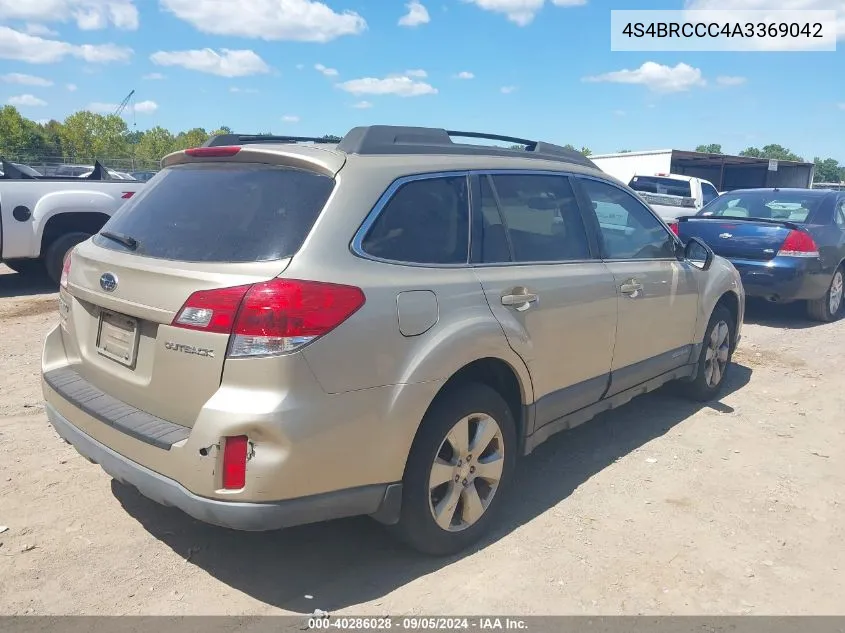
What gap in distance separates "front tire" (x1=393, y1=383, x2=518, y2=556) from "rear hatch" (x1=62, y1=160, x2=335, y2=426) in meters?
0.93

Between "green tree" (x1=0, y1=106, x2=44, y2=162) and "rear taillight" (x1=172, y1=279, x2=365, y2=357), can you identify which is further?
"green tree" (x1=0, y1=106, x2=44, y2=162)

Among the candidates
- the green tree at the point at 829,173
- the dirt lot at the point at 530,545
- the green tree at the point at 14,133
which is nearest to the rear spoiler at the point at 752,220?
the dirt lot at the point at 530,545

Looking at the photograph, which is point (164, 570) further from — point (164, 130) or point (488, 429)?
point (164, 130)

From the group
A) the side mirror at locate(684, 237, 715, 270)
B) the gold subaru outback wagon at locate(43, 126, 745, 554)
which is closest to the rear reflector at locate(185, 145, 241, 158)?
the gold subaru outback wagon at locate(43, 126, 745, 554)

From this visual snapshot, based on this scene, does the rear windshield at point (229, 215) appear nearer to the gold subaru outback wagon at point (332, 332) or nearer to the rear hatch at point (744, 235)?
the gold subaru outback wagon at point (332, 332)

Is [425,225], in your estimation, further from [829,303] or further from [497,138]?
[829,303]

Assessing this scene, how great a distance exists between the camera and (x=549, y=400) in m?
3.71

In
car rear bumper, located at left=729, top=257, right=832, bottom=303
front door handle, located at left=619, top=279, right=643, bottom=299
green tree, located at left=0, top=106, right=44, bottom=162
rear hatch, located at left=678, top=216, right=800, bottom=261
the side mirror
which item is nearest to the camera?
front door handle, located at left=619, top=279, right=643, bottom=299

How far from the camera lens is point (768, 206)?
29.3 ft

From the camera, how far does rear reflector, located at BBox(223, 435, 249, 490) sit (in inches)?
99.0

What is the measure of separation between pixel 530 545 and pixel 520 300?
45.8 inches

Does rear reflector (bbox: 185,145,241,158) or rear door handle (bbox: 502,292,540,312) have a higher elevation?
rear reflector (bbox: 185,145,241,158)

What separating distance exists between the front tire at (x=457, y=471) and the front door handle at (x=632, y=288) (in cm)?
125

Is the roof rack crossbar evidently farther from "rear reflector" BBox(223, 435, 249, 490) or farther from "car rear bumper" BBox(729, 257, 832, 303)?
"car rear bumper" BBox(729, 257, 832, 303)
